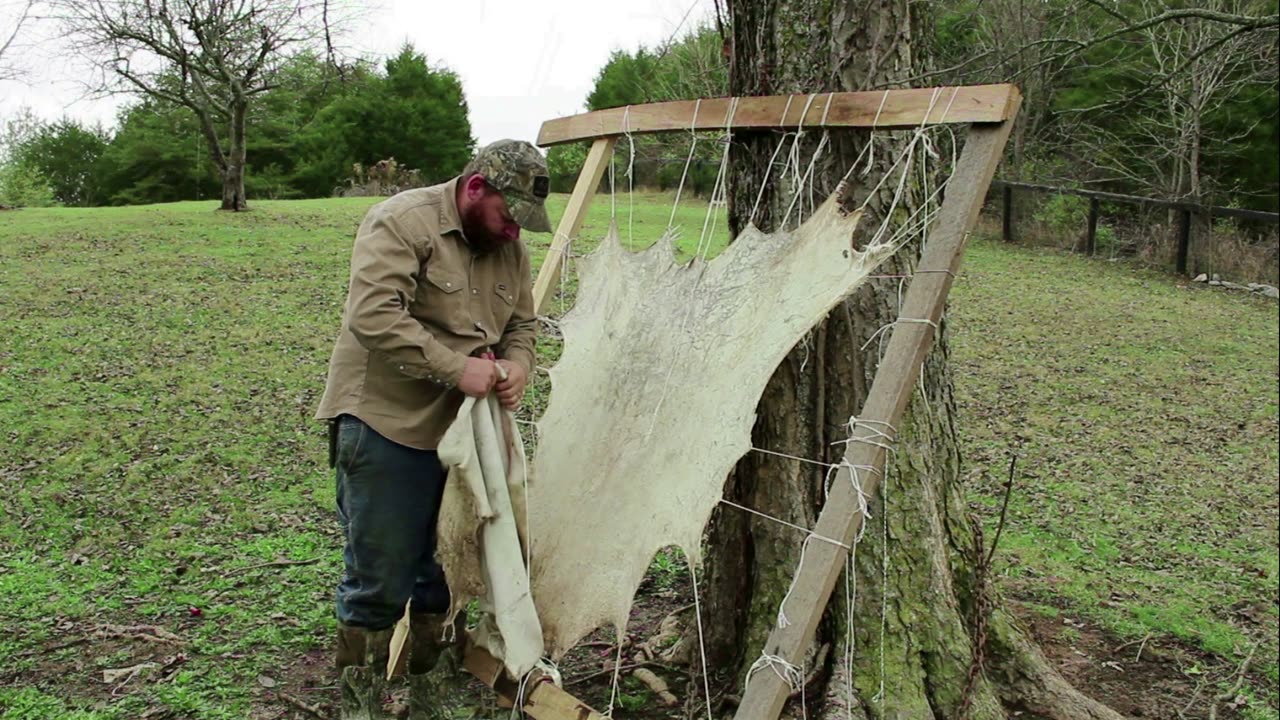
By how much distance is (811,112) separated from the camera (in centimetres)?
242

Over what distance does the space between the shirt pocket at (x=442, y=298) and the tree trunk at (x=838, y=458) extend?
2.78 ft

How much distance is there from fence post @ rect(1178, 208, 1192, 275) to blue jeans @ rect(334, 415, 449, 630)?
14274mm

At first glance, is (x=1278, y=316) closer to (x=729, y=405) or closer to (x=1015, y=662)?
(x=1015, y=662)

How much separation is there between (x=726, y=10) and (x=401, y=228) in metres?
1.20

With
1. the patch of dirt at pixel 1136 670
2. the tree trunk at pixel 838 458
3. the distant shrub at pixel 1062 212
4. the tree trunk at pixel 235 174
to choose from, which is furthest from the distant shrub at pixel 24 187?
the patch of dirt at pixel 1136 670

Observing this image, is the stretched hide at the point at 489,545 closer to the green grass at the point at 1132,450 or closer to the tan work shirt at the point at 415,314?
the tan work shirt at the point at 415,314

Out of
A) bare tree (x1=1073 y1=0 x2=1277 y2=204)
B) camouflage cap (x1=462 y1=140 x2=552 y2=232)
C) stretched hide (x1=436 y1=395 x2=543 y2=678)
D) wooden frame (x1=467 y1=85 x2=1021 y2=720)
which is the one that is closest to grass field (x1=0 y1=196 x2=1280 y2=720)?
stretched hide (x1=436 y1=395 x2=543 y2=678)

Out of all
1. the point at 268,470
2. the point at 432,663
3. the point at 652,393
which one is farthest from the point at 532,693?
the point at 268,470

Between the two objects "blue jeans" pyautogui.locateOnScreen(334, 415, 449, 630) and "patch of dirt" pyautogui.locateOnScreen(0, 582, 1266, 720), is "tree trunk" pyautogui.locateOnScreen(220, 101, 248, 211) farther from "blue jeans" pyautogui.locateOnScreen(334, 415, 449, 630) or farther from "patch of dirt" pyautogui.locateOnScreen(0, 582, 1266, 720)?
"blue jeans" pyautogui.locateOnScreen(334, 415, 449, 630)

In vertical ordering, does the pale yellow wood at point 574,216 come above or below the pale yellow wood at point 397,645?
above

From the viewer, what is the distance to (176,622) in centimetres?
375

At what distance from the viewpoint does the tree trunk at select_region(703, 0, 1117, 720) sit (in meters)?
2.75

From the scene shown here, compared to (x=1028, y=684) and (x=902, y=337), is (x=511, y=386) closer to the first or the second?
(x=902, y=337)

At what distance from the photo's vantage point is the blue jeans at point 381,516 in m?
2.66
